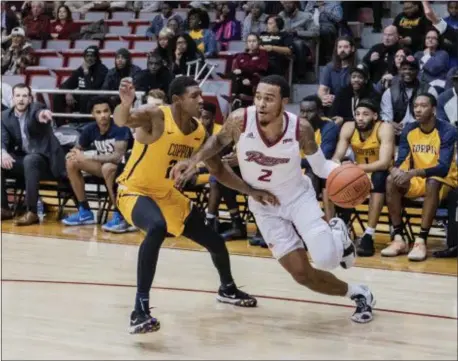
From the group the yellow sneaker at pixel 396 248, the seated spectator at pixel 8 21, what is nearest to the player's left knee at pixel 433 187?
the yellow sneaker at pixel 396 248

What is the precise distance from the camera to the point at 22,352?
4996 millimetres

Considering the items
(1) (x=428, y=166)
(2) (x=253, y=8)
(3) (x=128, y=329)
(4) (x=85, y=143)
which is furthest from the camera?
(2) (x=253, y=8)

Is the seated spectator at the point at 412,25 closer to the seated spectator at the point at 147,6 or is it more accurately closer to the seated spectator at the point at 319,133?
the seated spectator at the point at 319,133

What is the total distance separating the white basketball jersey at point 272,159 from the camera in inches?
A: 221

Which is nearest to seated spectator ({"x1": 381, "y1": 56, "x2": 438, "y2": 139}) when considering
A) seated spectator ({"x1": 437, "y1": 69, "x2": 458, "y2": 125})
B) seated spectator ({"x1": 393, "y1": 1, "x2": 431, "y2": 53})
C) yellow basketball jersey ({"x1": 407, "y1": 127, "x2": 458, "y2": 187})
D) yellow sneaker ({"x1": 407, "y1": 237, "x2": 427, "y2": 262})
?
seated spectator ({"x1": 437, "y1": 69, "x2": 458, "y2": 125})

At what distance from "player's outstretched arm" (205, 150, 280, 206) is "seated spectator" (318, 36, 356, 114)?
15.2 ft

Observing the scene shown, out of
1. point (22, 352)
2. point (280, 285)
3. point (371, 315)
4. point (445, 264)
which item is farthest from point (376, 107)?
point (22, 352)

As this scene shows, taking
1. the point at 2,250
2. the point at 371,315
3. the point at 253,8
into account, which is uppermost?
the point at 253,8

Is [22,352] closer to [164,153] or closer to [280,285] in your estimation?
[164,153]

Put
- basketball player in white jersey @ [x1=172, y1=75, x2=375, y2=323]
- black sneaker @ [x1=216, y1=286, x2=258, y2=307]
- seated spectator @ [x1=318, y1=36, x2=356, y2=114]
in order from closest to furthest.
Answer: basketball player in white jersey @ [x1=172, y1=75, x2=375, y2=323] < black sneaker @ [x1=216, y1=286, x2=258, y2=307] < seated spectator @ [x1=318, y1=36, x2=356, y2=114]

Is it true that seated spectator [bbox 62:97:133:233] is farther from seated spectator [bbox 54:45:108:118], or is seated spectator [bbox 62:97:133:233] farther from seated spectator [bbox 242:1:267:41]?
seated spectator [bbox 242:1:267:41]

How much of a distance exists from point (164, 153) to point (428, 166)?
133 inches

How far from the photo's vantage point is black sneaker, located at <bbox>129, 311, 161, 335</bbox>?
5.30 meters

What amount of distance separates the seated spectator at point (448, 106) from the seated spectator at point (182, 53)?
12.5 ft
